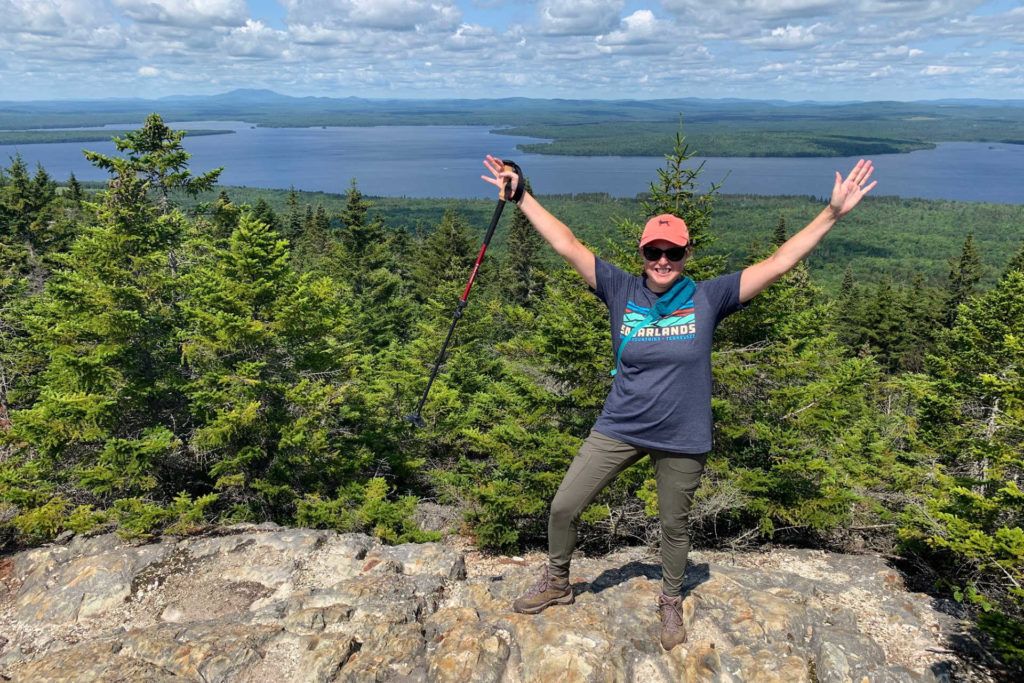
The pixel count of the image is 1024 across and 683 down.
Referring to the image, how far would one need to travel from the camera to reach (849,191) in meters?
3.56

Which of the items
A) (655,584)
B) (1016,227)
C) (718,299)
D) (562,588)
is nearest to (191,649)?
(562,588)

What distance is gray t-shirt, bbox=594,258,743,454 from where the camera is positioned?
12.3 ft

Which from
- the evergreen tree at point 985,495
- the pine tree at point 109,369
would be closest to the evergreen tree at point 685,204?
the evergreen tree at point 985,495

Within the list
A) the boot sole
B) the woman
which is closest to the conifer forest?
the boot sole

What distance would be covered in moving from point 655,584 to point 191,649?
3.92 meters

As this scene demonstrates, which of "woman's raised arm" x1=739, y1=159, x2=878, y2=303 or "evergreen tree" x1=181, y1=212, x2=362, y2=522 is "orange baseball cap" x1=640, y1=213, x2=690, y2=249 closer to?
"woman's raised arm" x1=739, y1=159, x2=878, y2=303

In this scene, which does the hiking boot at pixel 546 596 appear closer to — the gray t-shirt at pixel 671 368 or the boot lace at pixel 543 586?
the boot lace at pixel 543 586

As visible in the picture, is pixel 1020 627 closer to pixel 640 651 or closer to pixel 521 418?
pixel 640 651

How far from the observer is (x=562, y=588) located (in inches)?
190

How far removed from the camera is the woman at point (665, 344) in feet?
12.0

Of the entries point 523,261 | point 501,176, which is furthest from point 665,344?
point 523,261

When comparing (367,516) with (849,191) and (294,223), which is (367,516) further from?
(294,223)

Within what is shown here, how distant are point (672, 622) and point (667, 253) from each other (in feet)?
9.18

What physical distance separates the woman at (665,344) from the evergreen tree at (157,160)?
731 inches
